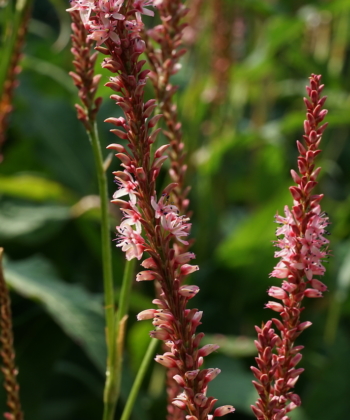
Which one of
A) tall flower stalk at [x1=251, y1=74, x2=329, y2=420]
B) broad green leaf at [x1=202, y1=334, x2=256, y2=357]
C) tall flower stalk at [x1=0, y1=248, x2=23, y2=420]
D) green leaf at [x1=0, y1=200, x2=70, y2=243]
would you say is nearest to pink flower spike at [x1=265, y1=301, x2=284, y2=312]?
Answer: tall flower stalk at [x1=251, y1=74, x2=329, y2=420]

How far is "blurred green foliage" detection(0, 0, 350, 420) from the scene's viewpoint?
1.39m

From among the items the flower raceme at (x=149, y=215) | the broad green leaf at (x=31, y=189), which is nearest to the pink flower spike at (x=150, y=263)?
the flower raceme at (x=149, y=215)

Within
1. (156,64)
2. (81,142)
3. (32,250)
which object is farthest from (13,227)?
(156,64)

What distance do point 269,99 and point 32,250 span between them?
3.48 ft

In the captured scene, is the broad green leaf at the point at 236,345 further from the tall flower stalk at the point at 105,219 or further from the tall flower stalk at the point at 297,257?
the tall flower stalk at the point at 297,257

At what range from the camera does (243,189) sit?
229cm

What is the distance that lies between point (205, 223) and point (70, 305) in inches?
27.9

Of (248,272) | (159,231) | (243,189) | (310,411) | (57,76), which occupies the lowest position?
(310,411)

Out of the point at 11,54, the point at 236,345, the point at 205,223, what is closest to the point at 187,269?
the point at 11,54

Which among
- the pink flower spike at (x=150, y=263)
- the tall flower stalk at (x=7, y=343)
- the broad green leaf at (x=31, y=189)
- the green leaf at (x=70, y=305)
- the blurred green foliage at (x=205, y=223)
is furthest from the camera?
the broad green leaf at (x=31, y=189)

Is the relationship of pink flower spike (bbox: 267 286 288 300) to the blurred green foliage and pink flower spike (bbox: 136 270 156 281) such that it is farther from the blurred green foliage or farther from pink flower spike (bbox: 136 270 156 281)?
the blurred green foliage

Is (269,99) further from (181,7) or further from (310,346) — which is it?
(181,7)

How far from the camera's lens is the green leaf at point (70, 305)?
1.09m

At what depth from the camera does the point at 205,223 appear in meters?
1.81
